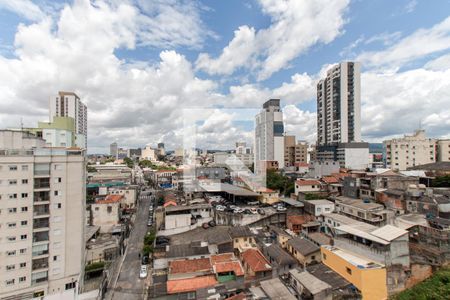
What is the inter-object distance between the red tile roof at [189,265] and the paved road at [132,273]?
215 centimetres

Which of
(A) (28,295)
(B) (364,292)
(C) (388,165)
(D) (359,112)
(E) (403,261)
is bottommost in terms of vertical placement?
(A) (28,295)

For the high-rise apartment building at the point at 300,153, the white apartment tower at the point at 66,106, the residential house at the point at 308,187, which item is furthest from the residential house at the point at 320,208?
the white apartment tower at the point at 66,106

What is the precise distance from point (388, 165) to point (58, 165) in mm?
42888

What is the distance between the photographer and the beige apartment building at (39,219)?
12086mm

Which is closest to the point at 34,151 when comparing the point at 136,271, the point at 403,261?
the point at 136,271

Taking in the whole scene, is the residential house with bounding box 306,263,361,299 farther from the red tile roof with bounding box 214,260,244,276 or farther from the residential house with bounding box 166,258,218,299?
the residential house with bounding box 166,258,218,299

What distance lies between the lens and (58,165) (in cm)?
1354

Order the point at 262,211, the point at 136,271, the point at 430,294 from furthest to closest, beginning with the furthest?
1. the point at 262,211
2. the point at 136,271
3. the point at 430,294

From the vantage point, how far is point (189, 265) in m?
12.2

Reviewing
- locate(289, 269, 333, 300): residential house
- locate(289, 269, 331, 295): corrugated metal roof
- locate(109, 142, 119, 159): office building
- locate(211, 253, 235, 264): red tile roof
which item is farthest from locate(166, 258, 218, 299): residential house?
locate(109, 142, 119, 159): office building

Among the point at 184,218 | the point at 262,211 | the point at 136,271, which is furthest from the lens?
the point at 262,211

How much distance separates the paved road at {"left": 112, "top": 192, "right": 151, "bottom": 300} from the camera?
12.4 m

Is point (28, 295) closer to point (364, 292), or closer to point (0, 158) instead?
point (0, 158)

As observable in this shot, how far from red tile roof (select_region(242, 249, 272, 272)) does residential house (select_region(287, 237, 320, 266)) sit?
6.44ft
